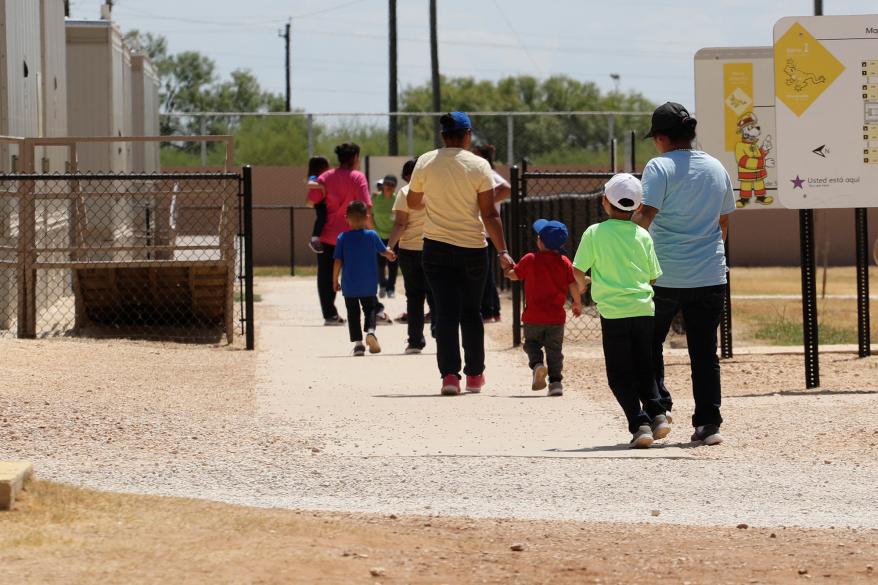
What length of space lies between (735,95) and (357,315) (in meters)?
3.57

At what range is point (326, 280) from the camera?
52.4 ft

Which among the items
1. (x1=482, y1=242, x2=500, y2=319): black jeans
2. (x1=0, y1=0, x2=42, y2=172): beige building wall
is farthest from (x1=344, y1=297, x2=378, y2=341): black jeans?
(x1=0, y1=0, x2=42, y2=172): beige building wall

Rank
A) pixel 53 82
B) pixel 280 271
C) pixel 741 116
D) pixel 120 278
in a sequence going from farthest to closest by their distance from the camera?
pixel 280 271, pixel 53 82, pixel 120 278, pixel 741 116

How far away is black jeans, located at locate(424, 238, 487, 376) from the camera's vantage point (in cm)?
1049

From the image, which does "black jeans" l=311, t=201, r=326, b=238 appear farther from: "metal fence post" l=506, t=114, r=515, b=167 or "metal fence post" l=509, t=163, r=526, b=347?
"metal fence post" l=506, t=114, r=515, b=167

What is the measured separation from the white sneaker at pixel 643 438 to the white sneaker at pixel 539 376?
2.34 meters

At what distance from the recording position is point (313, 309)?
778 inches

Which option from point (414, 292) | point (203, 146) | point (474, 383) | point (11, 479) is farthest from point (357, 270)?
point (203, 146)

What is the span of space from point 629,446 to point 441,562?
9.70 ft

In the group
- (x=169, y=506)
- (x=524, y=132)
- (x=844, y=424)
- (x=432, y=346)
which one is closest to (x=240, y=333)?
(x=432, y=346)

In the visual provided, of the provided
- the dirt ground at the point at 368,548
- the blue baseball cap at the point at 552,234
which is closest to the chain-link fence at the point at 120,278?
the blue baseball cap at the point at 552,234

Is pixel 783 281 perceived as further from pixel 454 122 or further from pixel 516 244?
pixel 454 122

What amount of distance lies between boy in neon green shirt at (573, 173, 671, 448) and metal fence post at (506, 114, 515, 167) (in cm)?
2833

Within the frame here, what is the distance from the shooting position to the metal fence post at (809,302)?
1105cm
